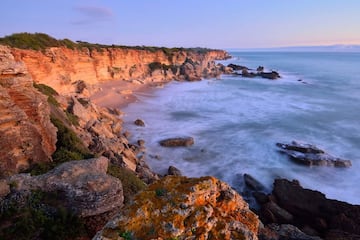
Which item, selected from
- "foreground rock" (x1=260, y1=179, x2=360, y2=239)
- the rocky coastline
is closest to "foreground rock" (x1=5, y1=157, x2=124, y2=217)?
the rocky coastline

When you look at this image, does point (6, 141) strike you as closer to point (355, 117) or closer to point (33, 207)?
point (33, 207)

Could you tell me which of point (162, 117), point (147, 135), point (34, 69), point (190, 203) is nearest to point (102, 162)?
point (190, 203)

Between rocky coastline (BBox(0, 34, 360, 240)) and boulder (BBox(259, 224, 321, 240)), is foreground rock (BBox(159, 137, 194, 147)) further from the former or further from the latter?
boulder (BBox(259, 224, 321, 240))

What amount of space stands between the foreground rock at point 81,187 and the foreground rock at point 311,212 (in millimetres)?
7636

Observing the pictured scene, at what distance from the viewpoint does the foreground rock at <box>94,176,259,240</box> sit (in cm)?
429

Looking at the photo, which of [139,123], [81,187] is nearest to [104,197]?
[81,187]

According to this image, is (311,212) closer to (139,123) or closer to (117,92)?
(139,123)

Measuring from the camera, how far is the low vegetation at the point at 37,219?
20.7ft

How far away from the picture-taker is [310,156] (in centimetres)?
1805

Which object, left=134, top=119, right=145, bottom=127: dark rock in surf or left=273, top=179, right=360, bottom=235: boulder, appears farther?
left=134, top=119, right=145, bottom=127: dark rock in surf

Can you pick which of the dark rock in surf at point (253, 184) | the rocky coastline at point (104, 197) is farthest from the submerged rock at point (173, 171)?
the dark rock in surf at point (253, 184)

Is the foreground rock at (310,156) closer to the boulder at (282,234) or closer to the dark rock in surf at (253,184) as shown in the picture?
the dark rock in surf at (253,184)

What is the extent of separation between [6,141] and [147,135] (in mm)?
13719

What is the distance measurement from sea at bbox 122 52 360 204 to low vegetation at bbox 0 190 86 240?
967cm
